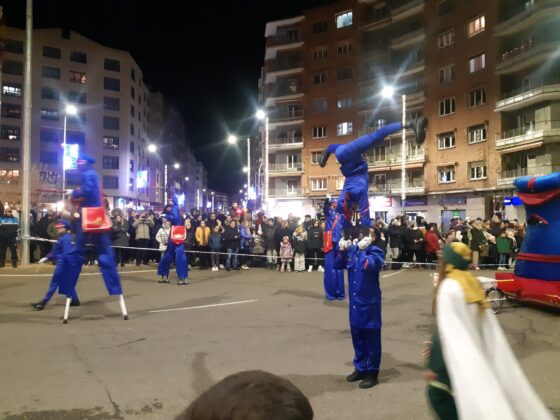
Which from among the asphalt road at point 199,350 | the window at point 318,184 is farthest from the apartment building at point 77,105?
the asphalt road at point 199,350

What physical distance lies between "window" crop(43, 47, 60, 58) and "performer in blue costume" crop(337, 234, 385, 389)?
235 feet

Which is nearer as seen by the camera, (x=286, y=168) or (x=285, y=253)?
(x=285, y=253)

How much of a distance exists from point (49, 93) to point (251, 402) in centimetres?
7273

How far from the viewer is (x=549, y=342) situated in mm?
7117

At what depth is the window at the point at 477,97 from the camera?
3828 cm

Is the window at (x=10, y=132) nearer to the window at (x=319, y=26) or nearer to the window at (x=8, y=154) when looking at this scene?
the window at (x=8, y=154)

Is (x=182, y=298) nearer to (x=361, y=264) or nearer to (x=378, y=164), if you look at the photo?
(x=361, y=264)

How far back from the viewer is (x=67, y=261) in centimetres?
844

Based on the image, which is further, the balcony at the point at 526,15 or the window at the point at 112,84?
the window at the point at 112,84

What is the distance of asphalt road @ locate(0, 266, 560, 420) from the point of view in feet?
15.2

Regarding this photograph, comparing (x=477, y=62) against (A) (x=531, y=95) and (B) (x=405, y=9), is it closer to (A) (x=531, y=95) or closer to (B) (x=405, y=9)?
(A) (x=531, y=95)

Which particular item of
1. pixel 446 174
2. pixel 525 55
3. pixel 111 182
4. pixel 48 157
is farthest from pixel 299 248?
pixel 111 182

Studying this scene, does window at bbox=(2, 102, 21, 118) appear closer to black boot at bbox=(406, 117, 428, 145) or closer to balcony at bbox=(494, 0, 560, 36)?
balcony at bbox=(494, 0, 560, 36)

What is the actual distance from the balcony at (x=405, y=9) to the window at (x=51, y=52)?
46.7 metres
